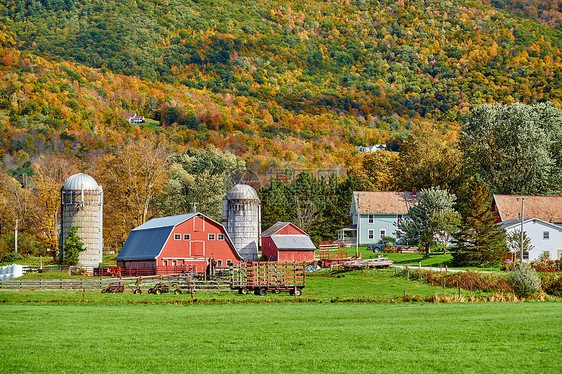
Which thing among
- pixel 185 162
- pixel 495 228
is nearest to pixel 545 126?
pixel 495 228

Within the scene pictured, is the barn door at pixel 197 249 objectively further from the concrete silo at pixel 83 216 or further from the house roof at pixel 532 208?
the house roof at pixel 532 208

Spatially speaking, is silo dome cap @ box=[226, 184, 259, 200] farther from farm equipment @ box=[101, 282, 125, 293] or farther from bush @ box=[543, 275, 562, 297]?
bush @ box=[543, 275, 562, 297]

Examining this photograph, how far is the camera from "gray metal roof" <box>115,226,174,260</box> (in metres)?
68.2

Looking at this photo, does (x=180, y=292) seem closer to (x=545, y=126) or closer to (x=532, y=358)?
(x=532, y=358)

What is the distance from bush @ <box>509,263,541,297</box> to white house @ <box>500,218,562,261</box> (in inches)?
1035

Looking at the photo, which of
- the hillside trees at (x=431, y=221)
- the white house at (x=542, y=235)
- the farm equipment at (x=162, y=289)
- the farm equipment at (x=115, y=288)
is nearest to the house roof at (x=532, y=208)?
the hillside trees at (x=431, y=221)

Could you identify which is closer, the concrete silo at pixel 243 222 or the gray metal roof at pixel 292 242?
the gray metal roof at pixel 292 242

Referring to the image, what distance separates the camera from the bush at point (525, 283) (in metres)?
43.1

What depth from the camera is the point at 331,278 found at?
60.1 metres

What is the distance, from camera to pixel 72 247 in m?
72.6

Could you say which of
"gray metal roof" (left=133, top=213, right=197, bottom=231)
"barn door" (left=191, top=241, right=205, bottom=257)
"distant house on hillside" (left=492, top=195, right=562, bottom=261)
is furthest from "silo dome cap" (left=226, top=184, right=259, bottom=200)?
"distant house on hillside" (left=492, top=195, right=562, bottom=261)

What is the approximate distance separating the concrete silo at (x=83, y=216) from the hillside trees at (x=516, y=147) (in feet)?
161

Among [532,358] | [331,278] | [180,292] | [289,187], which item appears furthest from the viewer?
[289,187]

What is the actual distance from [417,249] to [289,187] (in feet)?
126
